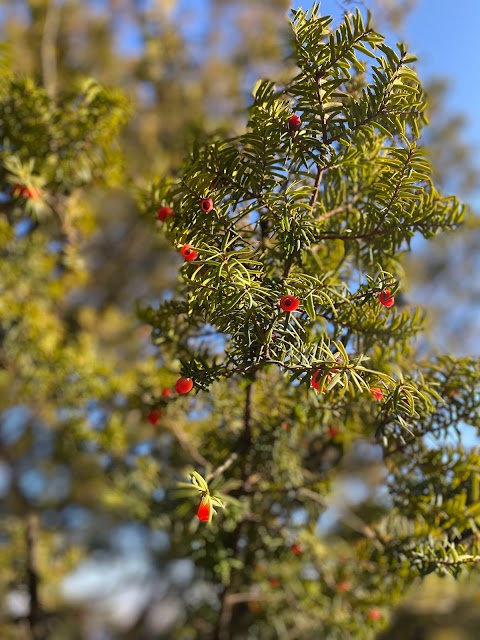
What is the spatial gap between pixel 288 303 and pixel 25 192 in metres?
1.71

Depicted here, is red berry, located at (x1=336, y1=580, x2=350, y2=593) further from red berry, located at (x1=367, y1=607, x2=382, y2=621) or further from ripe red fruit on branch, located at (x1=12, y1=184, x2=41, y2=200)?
ripe red fruit on branch, located at (x1=12, y1=184, x2=41, y2=200)

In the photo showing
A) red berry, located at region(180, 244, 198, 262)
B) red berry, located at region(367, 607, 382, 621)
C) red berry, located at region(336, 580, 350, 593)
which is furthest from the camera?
red berry, located at region(336, 580, 350, 593)

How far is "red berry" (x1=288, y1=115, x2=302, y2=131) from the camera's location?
1427 millimetres

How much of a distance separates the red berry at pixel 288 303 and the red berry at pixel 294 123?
1.60ft

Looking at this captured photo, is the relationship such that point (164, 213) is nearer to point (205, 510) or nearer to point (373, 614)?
point (205, 510)

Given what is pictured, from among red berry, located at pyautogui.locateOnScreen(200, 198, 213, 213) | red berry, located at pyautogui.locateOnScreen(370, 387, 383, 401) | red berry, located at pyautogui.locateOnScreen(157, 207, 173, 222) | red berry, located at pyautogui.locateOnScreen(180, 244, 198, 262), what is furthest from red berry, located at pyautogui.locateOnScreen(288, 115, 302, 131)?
red berry, located at pyautogui.locateOnScreen(370, 387, 383, 401)

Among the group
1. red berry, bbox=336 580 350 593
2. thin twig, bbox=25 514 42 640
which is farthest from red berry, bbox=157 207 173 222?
thin twig, bbox=25 514 42 640

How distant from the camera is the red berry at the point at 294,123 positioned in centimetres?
143

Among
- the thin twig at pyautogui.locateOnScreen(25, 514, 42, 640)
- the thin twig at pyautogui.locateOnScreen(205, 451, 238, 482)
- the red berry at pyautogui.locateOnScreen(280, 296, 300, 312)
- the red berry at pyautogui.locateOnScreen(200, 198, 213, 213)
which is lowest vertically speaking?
the thin twig at pyautogui.locateOnScreen(25, 514, 42, 640)

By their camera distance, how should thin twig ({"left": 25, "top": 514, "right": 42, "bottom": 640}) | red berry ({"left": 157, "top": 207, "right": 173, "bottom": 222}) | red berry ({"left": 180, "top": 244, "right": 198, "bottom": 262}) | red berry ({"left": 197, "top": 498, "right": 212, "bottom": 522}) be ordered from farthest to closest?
thin twig ({"left": 25, "top": 514, "right": 42, "bottom": 640}) < red berry ({"left": 157, "top": 207, "right": 173, "bottom": 222}) < red berry ({"left": 180, "top": 244, "right": 198, "bottom": 262}) < red berry ({"left": 197, "top": 498, "right": 212, "bottom": 522})

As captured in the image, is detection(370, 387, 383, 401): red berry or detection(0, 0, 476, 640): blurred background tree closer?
detection(370, 387, 383, 401): red berry

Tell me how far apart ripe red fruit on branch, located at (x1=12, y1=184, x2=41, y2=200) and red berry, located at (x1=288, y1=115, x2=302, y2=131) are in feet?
4.94

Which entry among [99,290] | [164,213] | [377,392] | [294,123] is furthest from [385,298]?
[99,290]

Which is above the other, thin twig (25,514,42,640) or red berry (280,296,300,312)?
red berry (280,296,300,312)
